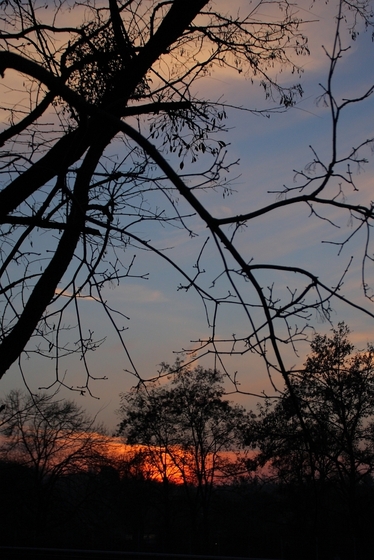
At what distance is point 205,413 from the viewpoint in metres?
22.2

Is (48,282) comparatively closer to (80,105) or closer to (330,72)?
(80,105)

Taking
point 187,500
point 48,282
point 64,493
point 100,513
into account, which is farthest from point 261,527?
point 48,282

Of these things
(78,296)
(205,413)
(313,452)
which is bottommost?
(313,452)

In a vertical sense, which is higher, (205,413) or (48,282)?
(205,413)

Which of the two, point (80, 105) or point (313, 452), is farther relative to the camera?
point (80, 105)

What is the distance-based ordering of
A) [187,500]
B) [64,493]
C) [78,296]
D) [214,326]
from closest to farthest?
[214,326] < [78,296] < [64,493] < [187,500]

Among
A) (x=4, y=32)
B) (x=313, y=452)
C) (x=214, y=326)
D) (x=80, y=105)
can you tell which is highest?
(x=4, y=32)

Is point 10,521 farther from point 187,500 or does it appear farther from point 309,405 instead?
point 309,405

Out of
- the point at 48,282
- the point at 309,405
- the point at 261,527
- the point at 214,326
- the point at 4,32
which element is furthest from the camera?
the point at 261,527

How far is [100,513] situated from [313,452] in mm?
29148

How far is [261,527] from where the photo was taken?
31906mm

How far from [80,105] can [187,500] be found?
28.2 m

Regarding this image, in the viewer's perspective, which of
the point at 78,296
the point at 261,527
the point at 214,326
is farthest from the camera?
the point at 261,527

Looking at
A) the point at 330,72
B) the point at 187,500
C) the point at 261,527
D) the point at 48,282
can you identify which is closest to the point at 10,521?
the point at 187,500
